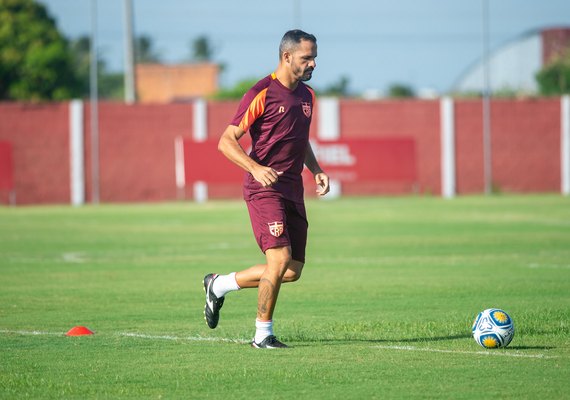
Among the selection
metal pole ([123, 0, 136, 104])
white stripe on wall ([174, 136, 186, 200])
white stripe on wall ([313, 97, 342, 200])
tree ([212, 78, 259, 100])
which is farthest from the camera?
tree ([212, 78, 259, 100])

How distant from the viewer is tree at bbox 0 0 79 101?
6012cm

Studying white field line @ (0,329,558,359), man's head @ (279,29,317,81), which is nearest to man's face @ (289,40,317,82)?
man's head @ (279,29,317,81)

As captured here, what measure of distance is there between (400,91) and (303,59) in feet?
287

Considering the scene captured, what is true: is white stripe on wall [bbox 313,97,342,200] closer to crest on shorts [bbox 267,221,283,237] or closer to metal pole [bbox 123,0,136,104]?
metal pole [bbox 123,0,136,104]

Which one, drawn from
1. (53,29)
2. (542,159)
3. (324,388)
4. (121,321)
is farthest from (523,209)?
(53,29)

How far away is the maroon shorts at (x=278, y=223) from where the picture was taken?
9312 millimetres

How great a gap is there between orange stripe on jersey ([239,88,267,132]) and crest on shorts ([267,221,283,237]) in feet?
2.53

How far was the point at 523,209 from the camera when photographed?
3225 cm

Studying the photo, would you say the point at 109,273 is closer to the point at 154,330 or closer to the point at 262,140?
the point at 154,330

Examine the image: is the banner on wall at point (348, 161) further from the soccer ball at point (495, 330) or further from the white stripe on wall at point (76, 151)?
the soccer ball at point (495, 330)

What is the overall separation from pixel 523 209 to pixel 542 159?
36.6 ft

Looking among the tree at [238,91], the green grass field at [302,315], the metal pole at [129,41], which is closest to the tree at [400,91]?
the tree at [238,91]

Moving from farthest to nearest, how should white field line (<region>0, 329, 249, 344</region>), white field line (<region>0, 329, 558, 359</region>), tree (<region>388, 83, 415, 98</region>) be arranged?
tree (<region>388, 83, 415, 98</region>), white field line (<region>0, 329, 249, 344</region>), white field line (<region>0, 329, 558, 359</region>)

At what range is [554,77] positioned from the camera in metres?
62.1
